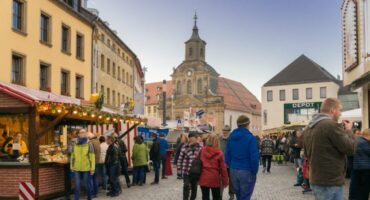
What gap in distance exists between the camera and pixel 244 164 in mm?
8953

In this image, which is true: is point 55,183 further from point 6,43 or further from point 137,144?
point 6,43

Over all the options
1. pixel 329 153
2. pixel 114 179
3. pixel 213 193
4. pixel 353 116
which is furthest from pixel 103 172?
pixel 353 116

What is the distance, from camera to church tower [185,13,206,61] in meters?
106

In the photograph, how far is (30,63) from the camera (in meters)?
27.0

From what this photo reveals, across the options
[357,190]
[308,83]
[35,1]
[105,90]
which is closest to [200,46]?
[308,83]

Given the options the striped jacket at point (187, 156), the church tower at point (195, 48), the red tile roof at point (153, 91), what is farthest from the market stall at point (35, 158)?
the red tile roof at point (153, 91)

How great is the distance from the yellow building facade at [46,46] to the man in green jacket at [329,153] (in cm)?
2049

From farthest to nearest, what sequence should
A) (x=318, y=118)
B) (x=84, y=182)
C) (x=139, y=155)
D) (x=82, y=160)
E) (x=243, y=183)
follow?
1. (x=139, y=155)
2. (x=84, y=182)
3. (x=82, y=160)
4. (x=243, y=183)
5. (x=318, y=118)

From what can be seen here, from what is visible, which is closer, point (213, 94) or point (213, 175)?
point (213, 175)

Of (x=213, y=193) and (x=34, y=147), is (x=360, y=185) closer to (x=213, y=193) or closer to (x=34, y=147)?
(x=213, y=193)

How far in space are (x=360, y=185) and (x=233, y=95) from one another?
10395 centimetres

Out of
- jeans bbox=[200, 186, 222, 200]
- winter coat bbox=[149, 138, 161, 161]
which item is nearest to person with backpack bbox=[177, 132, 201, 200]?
jeans bbox=[200, 186, 222, 200]

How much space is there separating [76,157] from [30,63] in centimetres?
1458

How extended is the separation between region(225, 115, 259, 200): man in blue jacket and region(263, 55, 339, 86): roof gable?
2723 inches
